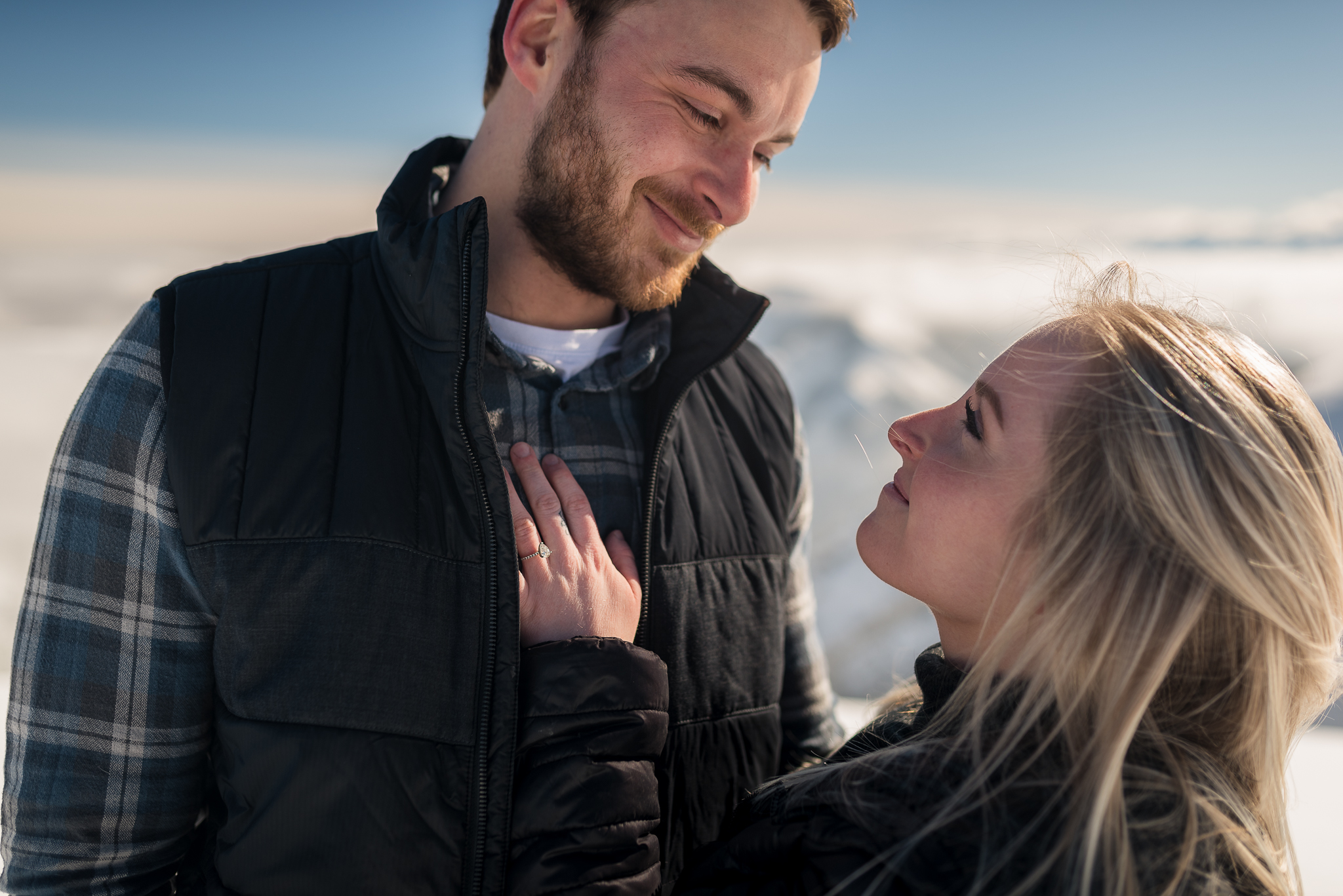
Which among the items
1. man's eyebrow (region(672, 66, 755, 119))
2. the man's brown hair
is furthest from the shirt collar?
the man's brown hair

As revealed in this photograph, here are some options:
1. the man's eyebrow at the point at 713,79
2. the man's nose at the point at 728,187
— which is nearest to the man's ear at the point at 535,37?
the man's eyebrow at the point at 713,79

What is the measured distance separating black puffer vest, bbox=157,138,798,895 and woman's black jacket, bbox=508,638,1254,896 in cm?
6

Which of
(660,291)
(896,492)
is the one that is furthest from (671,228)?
(896,492)

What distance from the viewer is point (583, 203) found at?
1.61 metres

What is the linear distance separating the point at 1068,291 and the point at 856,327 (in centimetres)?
428

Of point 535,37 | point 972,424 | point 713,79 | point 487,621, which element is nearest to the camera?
point 487,621

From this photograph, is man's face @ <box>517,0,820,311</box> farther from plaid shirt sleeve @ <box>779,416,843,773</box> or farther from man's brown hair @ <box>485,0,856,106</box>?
plaid shirt sleeve @ <box>779,416,843,773</box>

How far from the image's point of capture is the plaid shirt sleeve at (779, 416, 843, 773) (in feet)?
5.87

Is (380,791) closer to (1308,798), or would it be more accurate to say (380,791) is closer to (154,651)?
(154,651)

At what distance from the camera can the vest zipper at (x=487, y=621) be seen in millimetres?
1160

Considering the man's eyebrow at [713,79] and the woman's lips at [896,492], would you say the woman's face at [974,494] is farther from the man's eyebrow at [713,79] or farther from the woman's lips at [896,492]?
the man's eyebrow at [713,79]

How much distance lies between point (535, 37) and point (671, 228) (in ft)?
1.54

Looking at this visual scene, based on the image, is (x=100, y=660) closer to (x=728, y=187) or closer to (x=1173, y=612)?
(x=728, y=187)

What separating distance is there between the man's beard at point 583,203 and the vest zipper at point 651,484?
0.22 m
